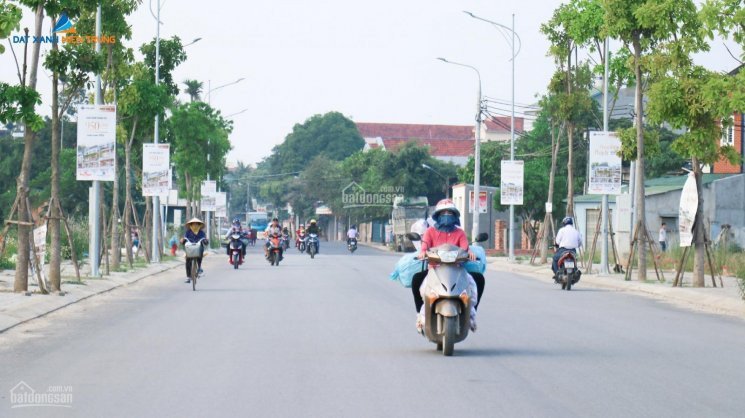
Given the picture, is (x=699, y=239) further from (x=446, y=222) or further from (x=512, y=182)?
(x=512, y=182)

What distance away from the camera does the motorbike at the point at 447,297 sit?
1266 cm

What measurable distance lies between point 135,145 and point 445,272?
30433 mm

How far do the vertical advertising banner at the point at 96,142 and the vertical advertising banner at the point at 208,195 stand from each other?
38696 mm

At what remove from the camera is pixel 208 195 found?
64812 millimetres

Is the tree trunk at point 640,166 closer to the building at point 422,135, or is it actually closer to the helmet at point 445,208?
the helmet at point 445,208

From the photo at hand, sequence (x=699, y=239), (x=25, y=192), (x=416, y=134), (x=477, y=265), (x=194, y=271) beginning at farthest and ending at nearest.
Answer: (x=416, y=134), (x=699, y=239), (x=194, y=271), (x=25, y=192), (x=477, y=265)

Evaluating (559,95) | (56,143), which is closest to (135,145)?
(559,95)

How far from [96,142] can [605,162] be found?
15.2 m

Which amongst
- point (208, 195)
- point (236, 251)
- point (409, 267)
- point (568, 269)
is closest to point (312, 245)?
point (236, 251)

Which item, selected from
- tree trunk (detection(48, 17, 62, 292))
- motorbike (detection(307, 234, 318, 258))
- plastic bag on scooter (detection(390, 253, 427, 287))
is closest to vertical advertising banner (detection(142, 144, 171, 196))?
motorbike (detection(307, 234, 318, 258))

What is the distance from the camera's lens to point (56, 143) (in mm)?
23344

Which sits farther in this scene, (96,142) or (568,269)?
(568,269)

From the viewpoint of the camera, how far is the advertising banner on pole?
27.0m

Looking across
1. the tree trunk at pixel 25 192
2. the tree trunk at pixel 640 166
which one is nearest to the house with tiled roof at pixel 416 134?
the tree trunk at pixel 640 166
